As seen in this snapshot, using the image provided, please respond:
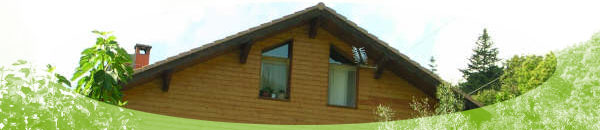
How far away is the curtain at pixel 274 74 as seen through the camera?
12891 millimetres

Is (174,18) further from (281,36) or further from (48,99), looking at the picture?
(48,99)

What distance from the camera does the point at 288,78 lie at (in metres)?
13.0

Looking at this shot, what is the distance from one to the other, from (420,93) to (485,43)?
47.7 m

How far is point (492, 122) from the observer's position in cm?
1273

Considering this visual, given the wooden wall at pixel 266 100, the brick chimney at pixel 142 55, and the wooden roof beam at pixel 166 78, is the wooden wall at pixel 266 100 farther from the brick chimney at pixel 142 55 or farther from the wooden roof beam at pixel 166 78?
the brick chimney at pixel 142 55

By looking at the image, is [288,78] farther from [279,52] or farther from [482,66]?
[482,66]

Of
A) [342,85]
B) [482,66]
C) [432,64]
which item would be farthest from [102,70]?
[432,64]

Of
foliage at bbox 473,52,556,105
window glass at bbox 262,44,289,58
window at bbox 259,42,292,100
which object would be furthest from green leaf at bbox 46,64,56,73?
foliage at bbox 473,52,556,105

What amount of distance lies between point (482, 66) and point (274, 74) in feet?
154

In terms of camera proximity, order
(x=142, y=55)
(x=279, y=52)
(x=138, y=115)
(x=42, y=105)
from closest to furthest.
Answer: (x=42, y=105) < (x=138, y=115) < (x=279, y=52) < (x=142, y=55)

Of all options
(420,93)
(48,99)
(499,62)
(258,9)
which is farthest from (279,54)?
(499,62)

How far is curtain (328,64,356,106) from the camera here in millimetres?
13203

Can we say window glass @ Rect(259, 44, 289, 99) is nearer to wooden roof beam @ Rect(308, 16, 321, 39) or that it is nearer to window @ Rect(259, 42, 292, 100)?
window @ Rect(259, 42, 292, 100)

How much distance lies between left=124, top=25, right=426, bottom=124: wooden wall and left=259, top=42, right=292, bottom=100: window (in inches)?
6.3
